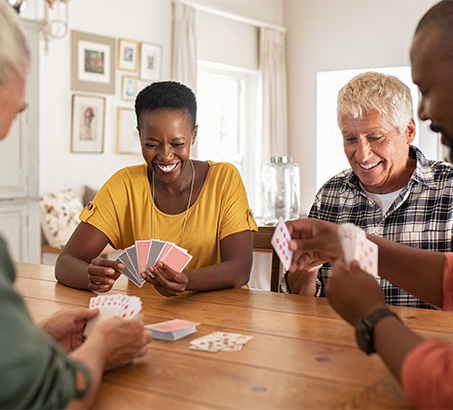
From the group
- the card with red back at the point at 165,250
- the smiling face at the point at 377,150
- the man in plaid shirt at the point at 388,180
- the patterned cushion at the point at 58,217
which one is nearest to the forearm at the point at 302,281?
the man in plaid shirt at the point at 388,180

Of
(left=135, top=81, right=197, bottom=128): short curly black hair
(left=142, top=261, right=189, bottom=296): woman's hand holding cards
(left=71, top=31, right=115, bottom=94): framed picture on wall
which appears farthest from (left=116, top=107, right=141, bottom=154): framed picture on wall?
(left=142, top=261, right=189, bottom=296): woman's hand holding cards

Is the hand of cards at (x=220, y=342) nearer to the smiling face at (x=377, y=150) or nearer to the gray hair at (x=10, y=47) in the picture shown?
the gray hair at (x=10, y=47)

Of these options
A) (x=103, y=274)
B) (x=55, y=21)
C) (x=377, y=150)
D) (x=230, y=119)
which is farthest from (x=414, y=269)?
(x=230, y=119)

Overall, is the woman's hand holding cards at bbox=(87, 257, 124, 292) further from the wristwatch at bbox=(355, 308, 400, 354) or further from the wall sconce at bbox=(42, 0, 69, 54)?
the wall sconce at bbox=(42, 0, 69, 54)

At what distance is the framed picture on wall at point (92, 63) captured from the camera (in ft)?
20.3

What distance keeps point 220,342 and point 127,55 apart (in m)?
5.65

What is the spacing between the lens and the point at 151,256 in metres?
2.00

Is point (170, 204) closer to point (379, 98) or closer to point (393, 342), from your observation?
point (379, 98)

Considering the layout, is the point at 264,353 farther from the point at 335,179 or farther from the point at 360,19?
the point at 360,19

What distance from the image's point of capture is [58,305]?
1925 mm

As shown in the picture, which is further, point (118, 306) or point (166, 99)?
point (166, 99)

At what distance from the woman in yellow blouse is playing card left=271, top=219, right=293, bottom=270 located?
626 mm

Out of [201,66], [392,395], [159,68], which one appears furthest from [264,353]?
[201,66]

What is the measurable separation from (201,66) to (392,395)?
6.96 m
